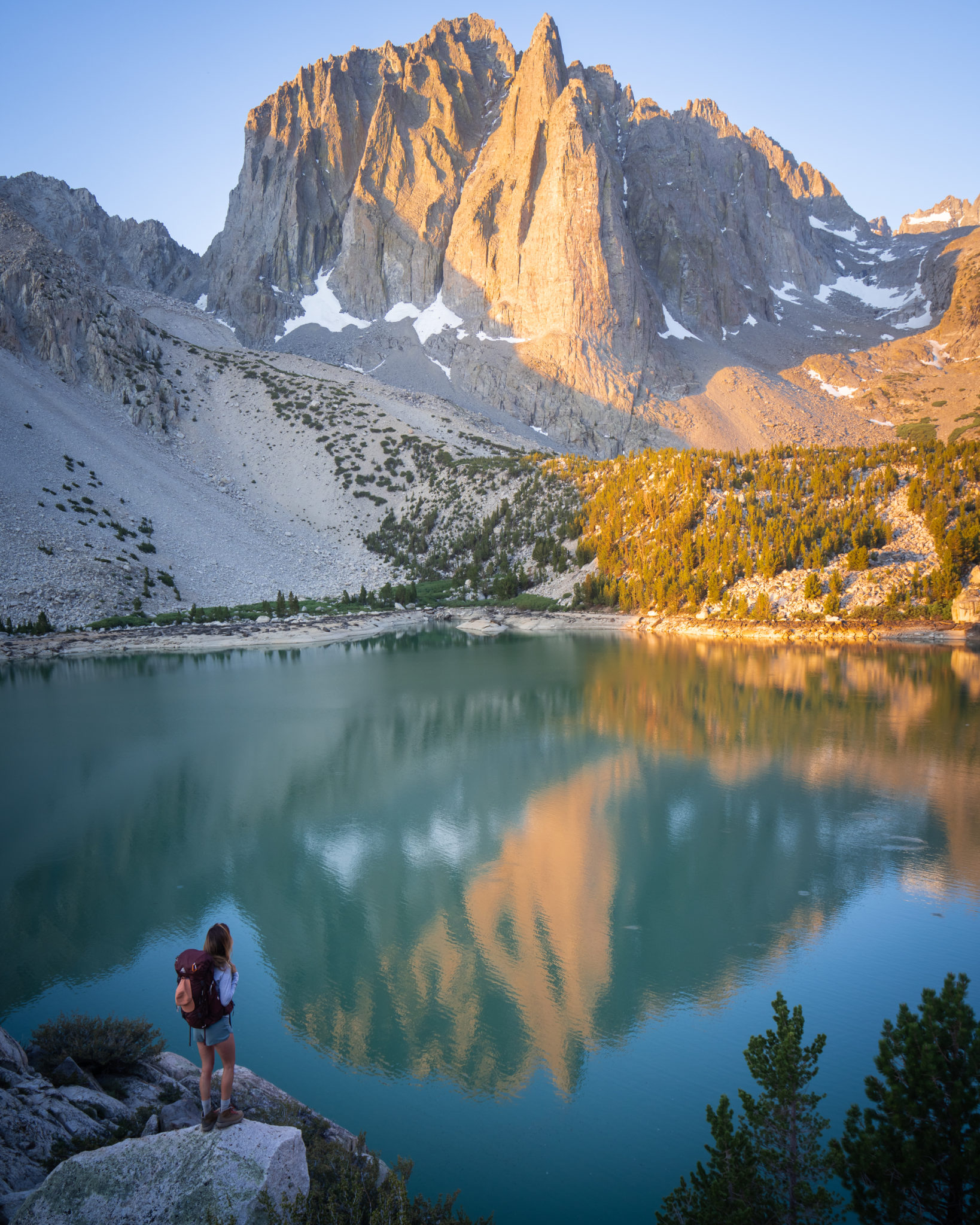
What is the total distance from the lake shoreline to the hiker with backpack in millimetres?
33476

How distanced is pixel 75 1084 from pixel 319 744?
13876 millimetres

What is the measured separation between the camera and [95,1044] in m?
5.94

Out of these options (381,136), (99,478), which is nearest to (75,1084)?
(99,478)

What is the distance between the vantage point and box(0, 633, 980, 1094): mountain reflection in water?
27.7 ft

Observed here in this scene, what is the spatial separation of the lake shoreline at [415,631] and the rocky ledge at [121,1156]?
3292cm

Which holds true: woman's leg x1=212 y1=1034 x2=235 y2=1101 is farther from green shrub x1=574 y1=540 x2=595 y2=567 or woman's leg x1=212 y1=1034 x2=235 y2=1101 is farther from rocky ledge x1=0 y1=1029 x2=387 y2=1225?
green shrub x1=574 y1=540 x2=595 y2=567

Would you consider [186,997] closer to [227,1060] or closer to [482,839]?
[227,1060]

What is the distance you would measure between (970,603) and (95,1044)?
1569 inches

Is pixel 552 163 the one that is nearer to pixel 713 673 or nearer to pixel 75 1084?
pixel 713 673

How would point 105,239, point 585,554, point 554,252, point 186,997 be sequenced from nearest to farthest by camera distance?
point 186,997
point 585,554
point 554,252
point 105,239

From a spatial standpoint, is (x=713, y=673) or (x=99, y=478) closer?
(x=713, y=673)

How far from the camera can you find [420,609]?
164ft

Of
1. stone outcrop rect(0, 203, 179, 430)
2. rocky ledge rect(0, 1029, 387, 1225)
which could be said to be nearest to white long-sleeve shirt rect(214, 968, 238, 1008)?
rocky ledge rect(0, 1029, 387, 1225)

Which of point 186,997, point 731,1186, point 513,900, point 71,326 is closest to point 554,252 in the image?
point 71,326
